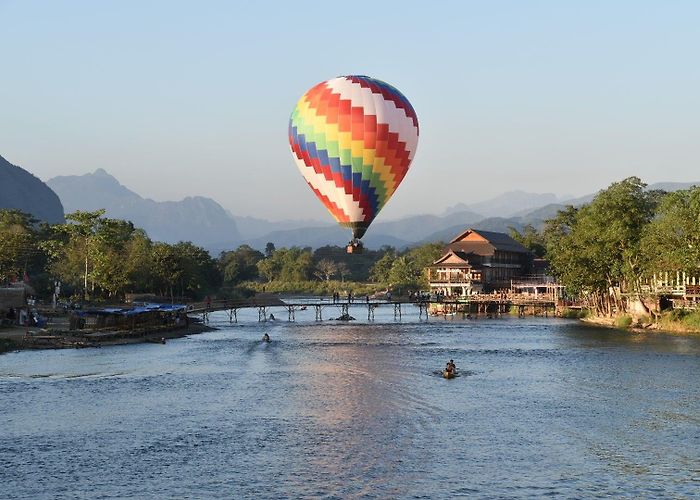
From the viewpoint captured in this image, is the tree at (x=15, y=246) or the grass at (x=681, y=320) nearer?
the grass at (x=681, y=320)

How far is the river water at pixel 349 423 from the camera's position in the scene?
4003cm

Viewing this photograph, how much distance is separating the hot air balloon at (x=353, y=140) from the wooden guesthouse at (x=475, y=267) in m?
74.8

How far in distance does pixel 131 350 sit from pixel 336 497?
180ft

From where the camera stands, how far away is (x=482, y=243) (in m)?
179

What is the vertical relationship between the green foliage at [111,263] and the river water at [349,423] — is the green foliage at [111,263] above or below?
above

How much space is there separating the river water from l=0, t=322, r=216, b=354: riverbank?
2178 mm

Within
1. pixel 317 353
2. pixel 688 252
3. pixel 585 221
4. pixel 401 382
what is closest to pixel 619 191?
pixel 585 221

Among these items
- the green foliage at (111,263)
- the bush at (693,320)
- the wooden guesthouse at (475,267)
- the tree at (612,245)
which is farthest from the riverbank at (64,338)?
the wooden guesthouse at (475,267)

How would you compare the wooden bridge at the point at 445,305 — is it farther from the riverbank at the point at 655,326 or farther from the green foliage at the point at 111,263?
the riverbank at the point at 655,326

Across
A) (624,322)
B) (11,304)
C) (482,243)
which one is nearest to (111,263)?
(11,304)

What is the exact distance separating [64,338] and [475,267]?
97.7 meters

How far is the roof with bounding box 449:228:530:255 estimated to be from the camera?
581 ft

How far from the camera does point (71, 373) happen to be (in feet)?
231

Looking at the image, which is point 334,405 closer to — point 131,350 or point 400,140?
point 131,350
